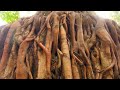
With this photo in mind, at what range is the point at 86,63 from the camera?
12.8ft

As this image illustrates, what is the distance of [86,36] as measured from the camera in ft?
14.7

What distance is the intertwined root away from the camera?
12.5 feet

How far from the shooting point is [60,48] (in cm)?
412

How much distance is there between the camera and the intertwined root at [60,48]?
3.80 metres

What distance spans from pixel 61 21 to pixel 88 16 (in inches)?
27.8
